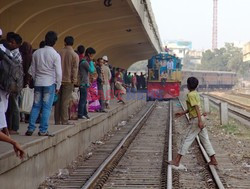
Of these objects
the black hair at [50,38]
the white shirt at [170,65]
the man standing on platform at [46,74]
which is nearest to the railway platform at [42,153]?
the man standing on platform at [46,74]

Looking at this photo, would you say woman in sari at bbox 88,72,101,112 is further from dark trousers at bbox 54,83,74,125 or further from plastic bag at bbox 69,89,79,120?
dark trousers at bbox 54,83,74,125

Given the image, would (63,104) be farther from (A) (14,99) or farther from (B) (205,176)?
(B) (205,176)

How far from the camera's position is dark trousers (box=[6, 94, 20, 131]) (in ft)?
28.7

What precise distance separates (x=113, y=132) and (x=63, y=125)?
6090 millimetres

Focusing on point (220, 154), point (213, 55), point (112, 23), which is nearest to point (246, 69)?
point (213, 55)

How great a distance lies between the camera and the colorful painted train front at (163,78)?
35.6 m

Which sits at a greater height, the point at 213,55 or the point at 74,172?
the point at 213,55

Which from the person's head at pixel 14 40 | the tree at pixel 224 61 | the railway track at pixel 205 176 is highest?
the tree at pixel 224 61

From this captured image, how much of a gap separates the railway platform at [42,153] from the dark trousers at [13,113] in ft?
0.75

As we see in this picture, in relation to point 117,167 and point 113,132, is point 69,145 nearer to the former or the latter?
point 117,167

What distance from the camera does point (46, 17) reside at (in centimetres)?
1578

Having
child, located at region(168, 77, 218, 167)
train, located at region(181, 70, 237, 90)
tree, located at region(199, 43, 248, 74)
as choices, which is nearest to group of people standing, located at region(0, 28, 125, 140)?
child, located at region(168, 77, 218, 167)

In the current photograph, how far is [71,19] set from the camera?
17656 mm

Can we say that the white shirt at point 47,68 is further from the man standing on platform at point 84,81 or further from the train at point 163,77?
the train at point 163,77
